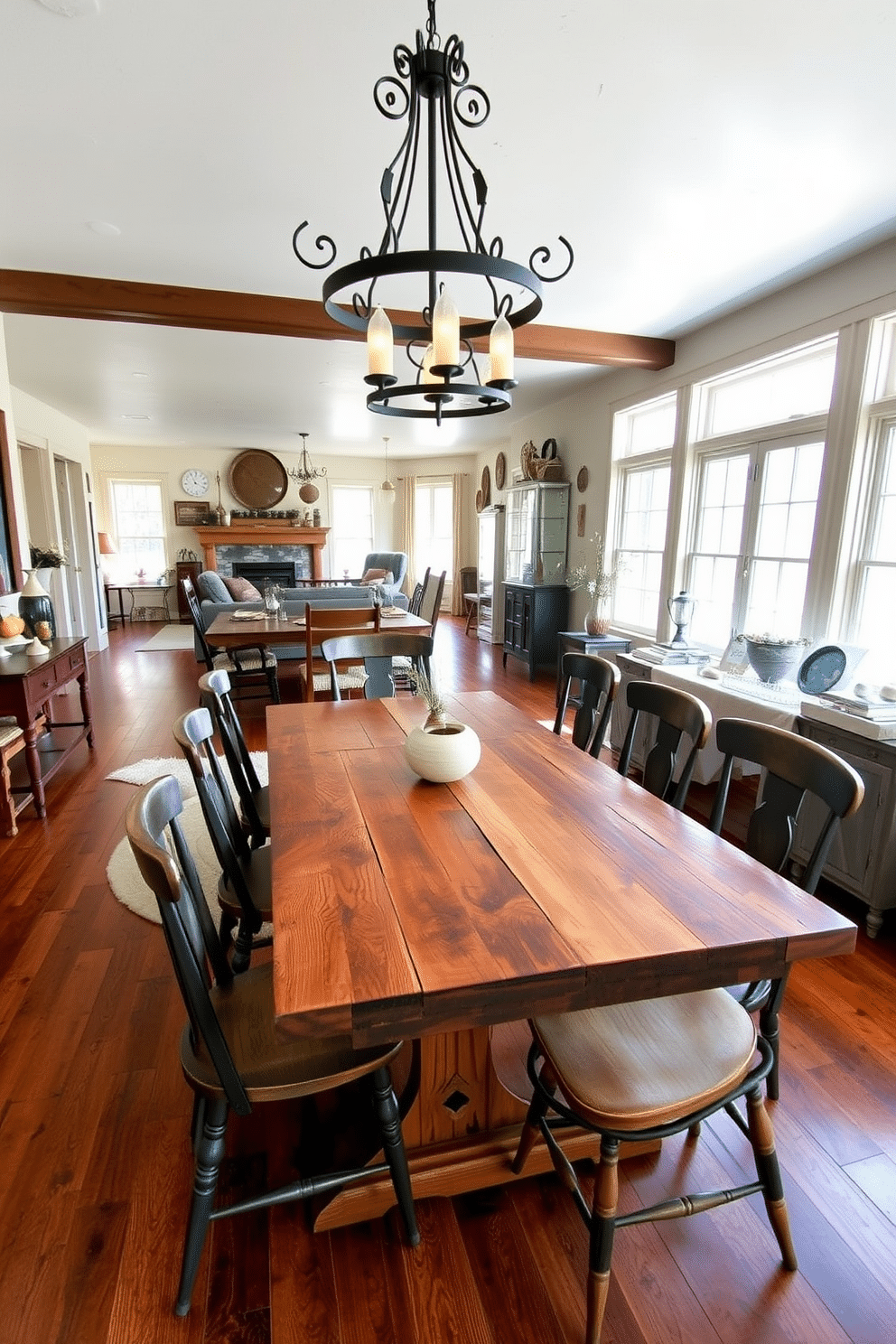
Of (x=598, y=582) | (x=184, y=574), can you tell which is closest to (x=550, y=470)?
(x=598, y=582)

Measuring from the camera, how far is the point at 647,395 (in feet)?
15.7

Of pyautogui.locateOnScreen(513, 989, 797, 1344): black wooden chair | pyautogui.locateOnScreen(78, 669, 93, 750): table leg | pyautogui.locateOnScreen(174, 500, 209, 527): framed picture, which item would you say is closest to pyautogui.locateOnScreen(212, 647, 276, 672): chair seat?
pyautogui.locateOnScreen(78, 669, 93, 750): table leg

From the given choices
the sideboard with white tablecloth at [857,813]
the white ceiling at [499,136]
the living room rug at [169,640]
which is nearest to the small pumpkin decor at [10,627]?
the white ceiling at [499,136]

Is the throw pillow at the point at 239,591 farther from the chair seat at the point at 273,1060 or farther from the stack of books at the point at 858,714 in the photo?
the chair seat at the point at 273,1060

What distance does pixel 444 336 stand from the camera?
1.52 meters

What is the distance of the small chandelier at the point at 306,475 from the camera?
10156 millimetres

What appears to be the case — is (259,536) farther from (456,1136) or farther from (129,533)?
(456,1136)

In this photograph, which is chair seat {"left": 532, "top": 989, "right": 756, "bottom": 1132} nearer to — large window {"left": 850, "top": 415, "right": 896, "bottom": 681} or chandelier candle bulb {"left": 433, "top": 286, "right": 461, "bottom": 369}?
chandelier candle bulb {"left": 433, "top": 286, "right": 461, "bottom": 369}

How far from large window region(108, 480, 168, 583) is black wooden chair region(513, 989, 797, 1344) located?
34.9 ft

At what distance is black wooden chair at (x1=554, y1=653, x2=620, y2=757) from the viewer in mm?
2209

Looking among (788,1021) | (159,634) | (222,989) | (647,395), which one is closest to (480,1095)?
(222,989)

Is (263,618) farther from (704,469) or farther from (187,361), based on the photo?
(704,469)

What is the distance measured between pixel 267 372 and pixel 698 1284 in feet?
20.0

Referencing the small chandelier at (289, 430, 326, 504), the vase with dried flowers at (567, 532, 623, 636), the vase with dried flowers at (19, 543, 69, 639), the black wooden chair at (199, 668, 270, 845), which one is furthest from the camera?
the small chandelier at (289, 430, 326, 504)
